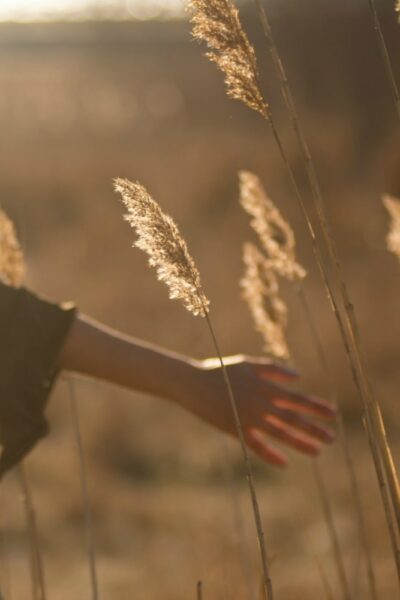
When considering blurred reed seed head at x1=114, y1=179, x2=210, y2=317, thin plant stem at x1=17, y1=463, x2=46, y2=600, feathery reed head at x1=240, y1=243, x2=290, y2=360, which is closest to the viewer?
blurred reed seed head at x1=114, y1=179, x2=210, y2=317

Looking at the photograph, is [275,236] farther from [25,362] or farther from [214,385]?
[25,362]

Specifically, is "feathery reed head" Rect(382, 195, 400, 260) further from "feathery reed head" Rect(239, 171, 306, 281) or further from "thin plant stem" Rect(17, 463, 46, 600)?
"thin plant stem" Rect(17, 463, 46, 600)

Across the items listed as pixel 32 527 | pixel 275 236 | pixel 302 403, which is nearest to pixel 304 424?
pixel 302 403

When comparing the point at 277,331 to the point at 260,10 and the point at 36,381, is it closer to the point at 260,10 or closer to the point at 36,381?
the point at 36,381

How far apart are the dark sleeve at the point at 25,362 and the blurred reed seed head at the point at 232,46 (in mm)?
541

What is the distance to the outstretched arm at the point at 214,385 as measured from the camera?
153 cm

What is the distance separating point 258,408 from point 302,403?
7 cm

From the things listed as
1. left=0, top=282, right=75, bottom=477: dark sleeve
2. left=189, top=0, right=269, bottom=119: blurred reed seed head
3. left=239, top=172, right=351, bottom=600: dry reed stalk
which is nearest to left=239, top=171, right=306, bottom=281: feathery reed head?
left=239, top=172, right=351, bottom=600: dry reed stalk

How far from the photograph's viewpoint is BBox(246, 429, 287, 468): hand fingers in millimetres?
1520

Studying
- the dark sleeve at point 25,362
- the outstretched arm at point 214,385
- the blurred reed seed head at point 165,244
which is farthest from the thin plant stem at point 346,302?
the dark sleeve at point 25,362

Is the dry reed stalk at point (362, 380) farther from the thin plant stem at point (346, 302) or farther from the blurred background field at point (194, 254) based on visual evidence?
the blurred background field at point (194, 254)

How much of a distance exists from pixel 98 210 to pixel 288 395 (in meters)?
7.46

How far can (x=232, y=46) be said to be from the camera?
1.21 metres

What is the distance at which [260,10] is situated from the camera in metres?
1.23
